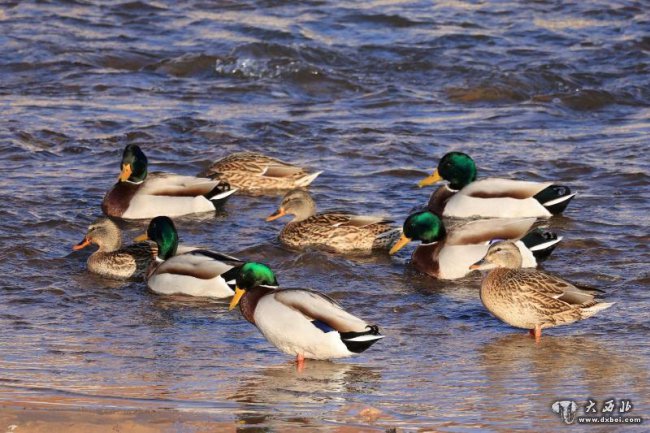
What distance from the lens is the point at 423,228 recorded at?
33.3 feet

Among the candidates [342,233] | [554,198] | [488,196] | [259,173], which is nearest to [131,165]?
[259,173]

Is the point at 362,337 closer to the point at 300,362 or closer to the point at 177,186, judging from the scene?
the point at 300,362

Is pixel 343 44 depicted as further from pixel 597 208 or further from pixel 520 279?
pixel 520 279

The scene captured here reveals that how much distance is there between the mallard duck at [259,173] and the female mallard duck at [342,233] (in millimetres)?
1627

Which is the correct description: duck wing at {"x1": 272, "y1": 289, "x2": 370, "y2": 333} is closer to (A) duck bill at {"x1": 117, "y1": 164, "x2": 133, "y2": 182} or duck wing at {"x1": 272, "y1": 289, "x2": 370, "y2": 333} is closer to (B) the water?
(B) the water

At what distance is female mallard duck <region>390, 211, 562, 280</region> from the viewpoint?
9812mm

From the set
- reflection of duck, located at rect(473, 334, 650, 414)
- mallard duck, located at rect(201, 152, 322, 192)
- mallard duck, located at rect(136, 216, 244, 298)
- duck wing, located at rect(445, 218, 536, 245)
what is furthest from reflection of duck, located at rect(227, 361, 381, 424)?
mallard duck, located at rect(201, 152, 322, 192)

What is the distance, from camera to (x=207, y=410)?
254 inches

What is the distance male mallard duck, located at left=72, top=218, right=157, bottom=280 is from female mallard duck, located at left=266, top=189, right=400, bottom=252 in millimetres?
1161

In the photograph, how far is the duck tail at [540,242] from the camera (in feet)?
32.2

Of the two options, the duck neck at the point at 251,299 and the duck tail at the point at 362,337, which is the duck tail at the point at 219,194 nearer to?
the duck neck at the point at 251,299

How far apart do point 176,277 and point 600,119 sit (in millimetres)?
7209

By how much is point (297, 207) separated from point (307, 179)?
132 cm

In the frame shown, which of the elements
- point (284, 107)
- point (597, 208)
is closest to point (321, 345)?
point (597, 208)
